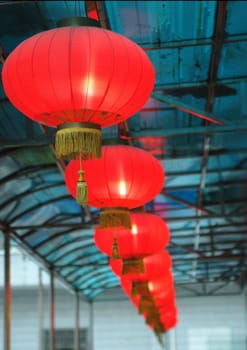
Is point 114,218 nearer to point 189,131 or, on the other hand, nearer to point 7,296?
point 189,131

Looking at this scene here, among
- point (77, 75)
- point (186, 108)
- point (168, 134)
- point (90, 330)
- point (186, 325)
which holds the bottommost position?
point (77, 75)

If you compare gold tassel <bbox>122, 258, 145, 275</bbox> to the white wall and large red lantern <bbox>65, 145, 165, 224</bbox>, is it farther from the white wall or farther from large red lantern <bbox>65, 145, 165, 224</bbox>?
the white wall

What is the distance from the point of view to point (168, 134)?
9.43 m

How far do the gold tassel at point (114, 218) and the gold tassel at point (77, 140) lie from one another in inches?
70.4

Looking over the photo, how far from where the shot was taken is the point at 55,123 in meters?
5.15

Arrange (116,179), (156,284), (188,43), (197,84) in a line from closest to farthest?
(116,179) → (188,43) → (197,84) → (156,284)

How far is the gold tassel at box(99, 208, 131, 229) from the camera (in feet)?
22.6

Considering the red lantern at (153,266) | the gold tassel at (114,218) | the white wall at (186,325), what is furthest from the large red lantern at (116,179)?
the white wall at (186,325)

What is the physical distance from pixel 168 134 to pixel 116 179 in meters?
2.69

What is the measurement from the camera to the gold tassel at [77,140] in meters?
5.08

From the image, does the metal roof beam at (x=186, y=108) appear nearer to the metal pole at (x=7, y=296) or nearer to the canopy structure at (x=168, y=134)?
the canopy structure at (x=168, y=134)

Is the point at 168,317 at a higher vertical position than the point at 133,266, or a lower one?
higher

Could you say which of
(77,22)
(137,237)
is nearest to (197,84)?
(137,237)

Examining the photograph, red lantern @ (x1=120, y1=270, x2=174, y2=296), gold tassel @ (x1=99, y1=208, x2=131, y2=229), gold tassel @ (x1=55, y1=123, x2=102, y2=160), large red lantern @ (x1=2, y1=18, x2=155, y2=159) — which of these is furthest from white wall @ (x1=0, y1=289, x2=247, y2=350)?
large red lantern @ (x1=2, y1=18, x2=155, y2=159)
